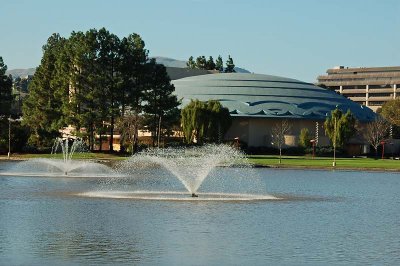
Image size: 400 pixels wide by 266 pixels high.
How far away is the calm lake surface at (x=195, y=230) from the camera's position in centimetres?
2328

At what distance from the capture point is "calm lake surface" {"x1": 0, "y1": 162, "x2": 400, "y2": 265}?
23281 mm

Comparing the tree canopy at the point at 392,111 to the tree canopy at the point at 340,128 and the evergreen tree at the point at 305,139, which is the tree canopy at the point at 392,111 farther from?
the tree canopy at the point at 340,128

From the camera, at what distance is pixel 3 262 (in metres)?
21.5

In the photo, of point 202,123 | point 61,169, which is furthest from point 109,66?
point 61,169

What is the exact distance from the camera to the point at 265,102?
145 m

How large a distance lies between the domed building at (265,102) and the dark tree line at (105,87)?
28.9 m

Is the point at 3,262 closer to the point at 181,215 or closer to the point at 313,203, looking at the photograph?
the point at 181,215

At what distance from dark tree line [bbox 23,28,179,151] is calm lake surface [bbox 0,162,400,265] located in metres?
56.4

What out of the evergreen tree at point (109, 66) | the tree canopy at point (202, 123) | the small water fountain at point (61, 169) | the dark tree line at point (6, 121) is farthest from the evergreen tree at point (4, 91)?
the small water fountain at point (61, 169)

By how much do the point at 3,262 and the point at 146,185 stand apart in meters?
30.6

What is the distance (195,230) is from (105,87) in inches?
3006

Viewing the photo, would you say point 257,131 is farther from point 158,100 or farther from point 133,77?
point 133,77

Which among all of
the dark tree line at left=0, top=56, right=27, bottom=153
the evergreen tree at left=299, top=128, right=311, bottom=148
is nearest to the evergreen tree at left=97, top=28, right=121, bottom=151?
the dark tree line at left=0, top=56, right=27, bottom=153

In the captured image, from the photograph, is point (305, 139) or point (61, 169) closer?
point (61, 169)
